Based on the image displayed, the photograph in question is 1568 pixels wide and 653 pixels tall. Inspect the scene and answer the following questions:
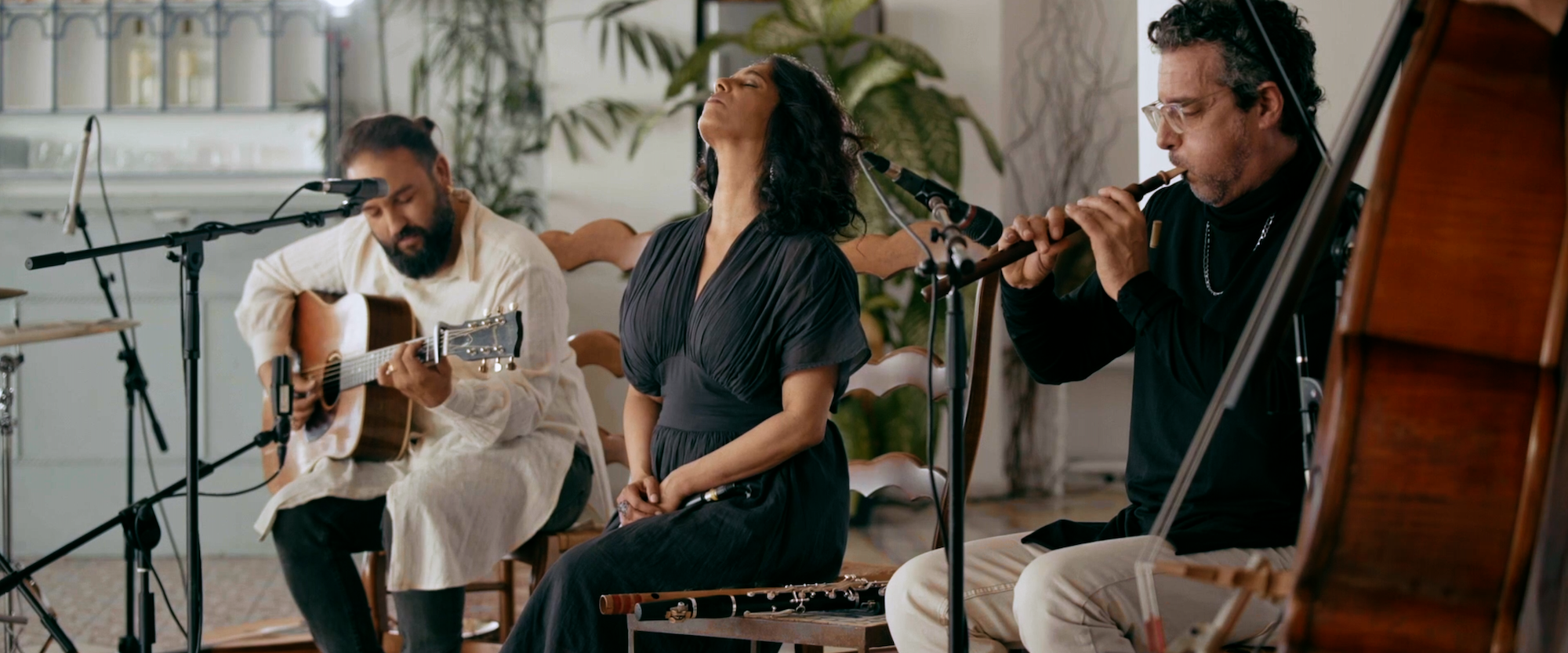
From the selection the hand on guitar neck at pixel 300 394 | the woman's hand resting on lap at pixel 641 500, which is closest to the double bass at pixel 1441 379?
the woman's hand resting on lap at pixel 641 500

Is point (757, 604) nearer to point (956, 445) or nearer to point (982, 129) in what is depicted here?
point (956, 445)

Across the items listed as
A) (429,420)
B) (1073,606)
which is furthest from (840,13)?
(1073,606)

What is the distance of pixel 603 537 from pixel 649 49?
3170mm

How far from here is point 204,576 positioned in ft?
15.2

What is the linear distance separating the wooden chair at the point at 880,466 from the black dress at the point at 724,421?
4.2 inches

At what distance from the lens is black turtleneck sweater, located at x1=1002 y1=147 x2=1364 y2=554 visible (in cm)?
174

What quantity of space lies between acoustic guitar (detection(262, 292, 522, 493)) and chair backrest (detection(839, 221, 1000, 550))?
28.4 inches

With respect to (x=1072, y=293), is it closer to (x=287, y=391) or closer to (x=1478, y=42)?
(x=1478, y=42)

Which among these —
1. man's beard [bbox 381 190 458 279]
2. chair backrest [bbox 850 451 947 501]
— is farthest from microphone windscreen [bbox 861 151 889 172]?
man's beard [bbox 381 190 458 279]

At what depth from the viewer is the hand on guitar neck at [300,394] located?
3084 mm

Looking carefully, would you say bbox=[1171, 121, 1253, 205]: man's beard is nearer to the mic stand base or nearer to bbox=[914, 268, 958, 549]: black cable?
bbox=[914, 268, 958, 549]: black cable

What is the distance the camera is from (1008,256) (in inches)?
64.6

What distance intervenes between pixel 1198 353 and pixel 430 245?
1855 mm

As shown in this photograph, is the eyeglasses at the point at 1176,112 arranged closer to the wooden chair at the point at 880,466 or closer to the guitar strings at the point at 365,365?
the wooden chair at the point at 880,466
